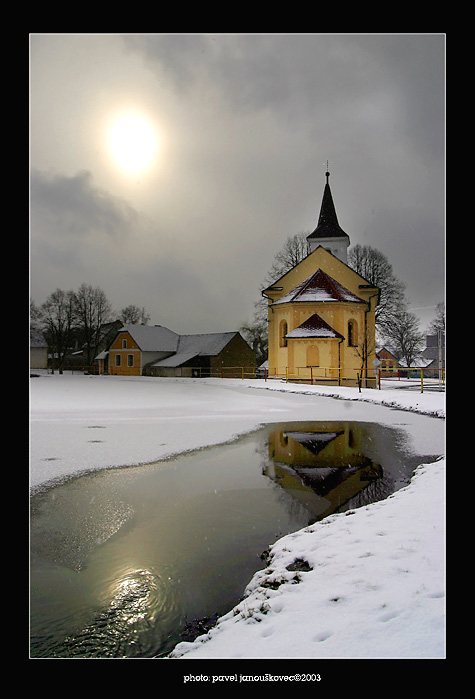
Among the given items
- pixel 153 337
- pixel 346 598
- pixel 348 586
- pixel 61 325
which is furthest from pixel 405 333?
pixel 346 598

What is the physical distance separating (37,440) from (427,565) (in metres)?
8.37

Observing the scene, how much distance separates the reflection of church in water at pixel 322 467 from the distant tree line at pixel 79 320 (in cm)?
1877

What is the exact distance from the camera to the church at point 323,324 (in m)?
31.9

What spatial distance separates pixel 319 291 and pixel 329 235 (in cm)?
1042

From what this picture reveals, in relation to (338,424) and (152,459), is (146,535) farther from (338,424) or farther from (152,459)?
(338,424)

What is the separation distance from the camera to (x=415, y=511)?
478 cm

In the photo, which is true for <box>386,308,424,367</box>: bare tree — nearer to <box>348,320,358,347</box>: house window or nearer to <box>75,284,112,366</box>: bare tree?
<box>348,320,358,347</box>: house window

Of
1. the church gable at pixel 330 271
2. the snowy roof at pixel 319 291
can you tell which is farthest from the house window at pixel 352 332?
the church gable at pixel 330 271

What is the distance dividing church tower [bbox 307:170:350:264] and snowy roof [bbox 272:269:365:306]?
668 cm

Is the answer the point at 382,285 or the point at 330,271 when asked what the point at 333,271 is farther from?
the point at 382,285

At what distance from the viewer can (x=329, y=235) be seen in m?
42.3

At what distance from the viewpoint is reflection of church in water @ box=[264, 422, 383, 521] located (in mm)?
5742
